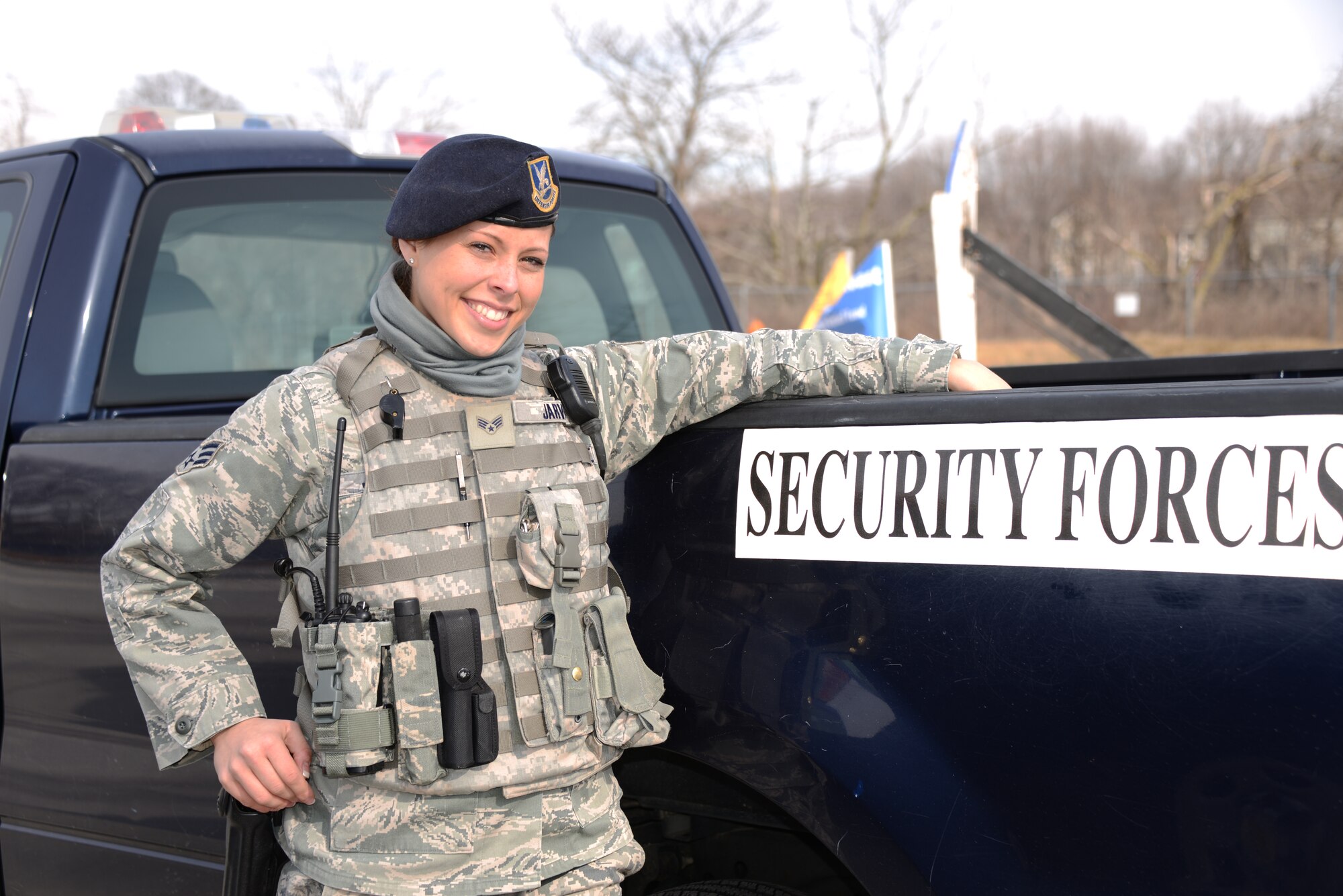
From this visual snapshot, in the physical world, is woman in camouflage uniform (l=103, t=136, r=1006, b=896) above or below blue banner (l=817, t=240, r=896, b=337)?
below

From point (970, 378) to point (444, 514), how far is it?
2.74 feet

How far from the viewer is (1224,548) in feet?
4.29

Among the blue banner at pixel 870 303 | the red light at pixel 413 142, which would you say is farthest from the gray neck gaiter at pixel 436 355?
the blue banner at pixel 870 303

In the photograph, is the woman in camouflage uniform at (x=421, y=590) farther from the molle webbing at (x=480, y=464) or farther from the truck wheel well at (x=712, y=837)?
the truck wheel well at (x=712, y=837)

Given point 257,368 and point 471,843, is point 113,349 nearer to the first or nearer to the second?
point 257,368

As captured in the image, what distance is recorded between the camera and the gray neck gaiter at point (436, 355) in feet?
5.49

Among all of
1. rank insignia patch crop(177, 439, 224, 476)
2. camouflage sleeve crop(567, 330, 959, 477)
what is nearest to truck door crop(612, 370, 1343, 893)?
camouflage sleeve crop(567, 330, 959, 477)

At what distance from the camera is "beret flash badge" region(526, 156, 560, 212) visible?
1.71 m

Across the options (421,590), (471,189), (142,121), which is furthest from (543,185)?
(142,121)

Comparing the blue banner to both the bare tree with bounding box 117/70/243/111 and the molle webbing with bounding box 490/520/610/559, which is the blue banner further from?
the bare tree with bounding box 117/70/243/111

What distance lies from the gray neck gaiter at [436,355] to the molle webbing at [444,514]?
0.38 feet

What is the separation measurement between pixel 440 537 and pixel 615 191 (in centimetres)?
188

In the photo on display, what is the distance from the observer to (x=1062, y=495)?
1.41 metres

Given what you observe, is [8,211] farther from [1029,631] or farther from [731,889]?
Result: [1029,631]
